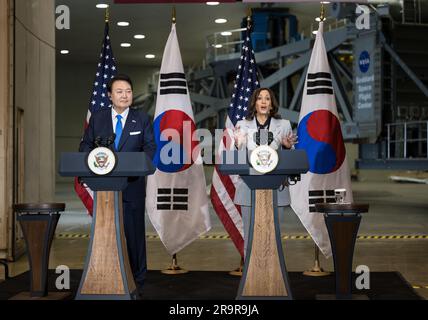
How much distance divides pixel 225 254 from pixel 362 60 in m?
6.43

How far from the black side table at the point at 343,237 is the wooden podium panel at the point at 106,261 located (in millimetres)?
1572

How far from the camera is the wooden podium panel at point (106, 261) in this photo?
4.55m

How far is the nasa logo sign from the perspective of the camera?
42.7 feet

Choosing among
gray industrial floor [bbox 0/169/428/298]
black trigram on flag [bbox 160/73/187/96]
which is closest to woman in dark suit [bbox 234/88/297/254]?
black trigram on flag [bbox 160/73/187/96]

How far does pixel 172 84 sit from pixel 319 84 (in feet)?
4.90

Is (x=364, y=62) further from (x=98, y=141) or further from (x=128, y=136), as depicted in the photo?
(x=98, y=141)

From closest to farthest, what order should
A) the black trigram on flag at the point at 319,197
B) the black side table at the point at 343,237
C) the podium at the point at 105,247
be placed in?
the podium at the point at 105,247 < the black side table at the point at 343,237 < the black trigram on flag at the point at 319,197

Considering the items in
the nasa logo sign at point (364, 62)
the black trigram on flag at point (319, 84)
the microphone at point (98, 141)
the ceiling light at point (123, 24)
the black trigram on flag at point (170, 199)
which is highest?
the ceiling light at point (123, 24)

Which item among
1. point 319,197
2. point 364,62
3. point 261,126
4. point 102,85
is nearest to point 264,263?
point 261,126

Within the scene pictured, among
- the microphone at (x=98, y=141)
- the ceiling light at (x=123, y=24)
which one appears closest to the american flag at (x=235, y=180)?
the microphone at (x=98, y=141)

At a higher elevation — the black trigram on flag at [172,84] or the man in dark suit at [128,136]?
the black trigram on flag at [172,84]

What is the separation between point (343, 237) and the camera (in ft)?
16.2

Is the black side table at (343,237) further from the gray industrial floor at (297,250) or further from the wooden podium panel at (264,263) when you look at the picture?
the gray industrial floor at (297,250)

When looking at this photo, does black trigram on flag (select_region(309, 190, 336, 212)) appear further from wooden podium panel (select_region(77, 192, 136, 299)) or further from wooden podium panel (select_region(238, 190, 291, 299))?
wooden podium panel (select_region(77, 192, 136, 299))
